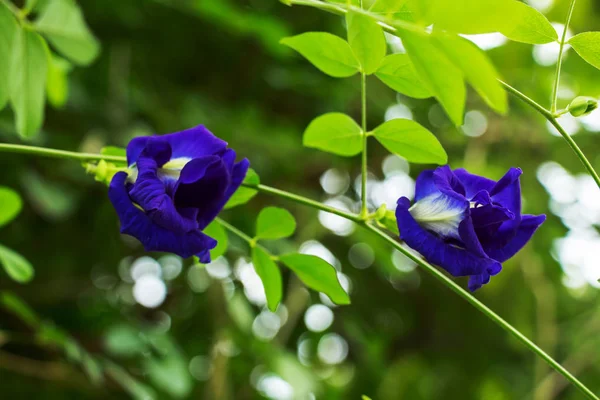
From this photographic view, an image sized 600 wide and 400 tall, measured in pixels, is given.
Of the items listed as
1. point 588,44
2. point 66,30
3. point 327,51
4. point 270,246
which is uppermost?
point 588,44

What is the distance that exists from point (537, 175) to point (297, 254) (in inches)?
56.4

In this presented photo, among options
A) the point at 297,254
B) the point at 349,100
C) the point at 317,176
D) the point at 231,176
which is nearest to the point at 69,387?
the point at 317,176

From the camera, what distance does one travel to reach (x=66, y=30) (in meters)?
0.97

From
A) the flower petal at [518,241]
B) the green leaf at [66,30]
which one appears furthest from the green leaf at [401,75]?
the green leaf at [66,30]

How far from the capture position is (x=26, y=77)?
670 mm

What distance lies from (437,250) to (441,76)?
170mm

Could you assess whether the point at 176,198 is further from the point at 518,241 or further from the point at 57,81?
the point at 57,81

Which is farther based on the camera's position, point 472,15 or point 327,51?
point 327,51

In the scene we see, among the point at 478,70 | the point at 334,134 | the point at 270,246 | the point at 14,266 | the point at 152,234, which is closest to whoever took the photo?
the point at 478,70

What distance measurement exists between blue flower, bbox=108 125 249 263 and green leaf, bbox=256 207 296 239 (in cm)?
15

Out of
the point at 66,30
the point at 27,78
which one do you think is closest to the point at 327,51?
the point at 27,78

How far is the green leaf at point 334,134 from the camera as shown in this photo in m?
0.57

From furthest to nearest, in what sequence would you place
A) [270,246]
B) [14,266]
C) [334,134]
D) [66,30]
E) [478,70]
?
1. [270,246]
2. [66,30]
3. [14,266]
4. [334,134]
5. [478,70]

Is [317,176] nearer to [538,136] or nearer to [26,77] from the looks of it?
[538,136]
